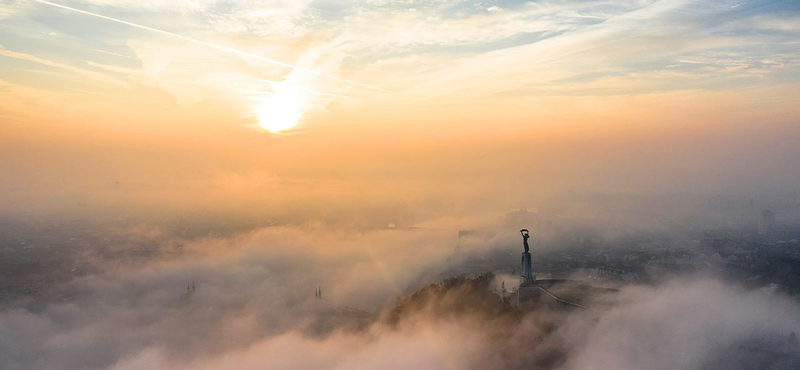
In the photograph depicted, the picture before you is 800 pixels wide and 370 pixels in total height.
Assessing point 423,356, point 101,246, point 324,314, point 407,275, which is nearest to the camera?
point 423,356

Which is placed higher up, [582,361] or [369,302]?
[582,361]

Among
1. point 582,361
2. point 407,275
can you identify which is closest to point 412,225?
point 407,275

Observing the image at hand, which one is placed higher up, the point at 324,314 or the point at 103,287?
the point at 103,287

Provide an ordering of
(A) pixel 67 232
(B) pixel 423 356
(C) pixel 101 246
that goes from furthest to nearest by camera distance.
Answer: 1. (A) pixel 67 232
2. (C) pixel 101 246
3. (B) pixel 423 356

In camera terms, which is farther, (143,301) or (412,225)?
(412,225)

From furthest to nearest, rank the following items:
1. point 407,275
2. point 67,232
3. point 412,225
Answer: point 412,225 < point 67,232 < point 407,275

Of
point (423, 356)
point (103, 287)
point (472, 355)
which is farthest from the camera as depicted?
point (103, 287)

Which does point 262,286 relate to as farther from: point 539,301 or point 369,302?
point 539,301

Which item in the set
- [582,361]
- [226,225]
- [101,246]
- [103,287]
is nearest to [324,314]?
[103,287]

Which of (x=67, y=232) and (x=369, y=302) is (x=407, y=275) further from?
(x=67, y=232)

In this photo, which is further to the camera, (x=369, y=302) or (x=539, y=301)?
(x=369, y=302)
